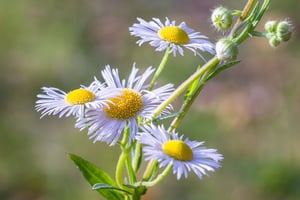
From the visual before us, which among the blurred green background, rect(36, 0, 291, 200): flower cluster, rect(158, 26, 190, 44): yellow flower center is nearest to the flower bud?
rect(36, 0, 291, 200): flower cluster

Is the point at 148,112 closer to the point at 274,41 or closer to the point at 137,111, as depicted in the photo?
the point at 137,111

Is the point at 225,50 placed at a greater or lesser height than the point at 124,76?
greater

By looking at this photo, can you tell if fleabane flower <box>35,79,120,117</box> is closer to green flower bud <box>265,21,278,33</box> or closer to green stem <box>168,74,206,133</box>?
green stem <box>168,74,206,133</box>

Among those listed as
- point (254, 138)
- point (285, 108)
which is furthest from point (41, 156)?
point (285, 108)

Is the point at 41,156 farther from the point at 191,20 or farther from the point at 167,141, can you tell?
the point at 167,141

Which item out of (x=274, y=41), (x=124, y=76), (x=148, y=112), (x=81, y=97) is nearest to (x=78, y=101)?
(x=81, y=97)
